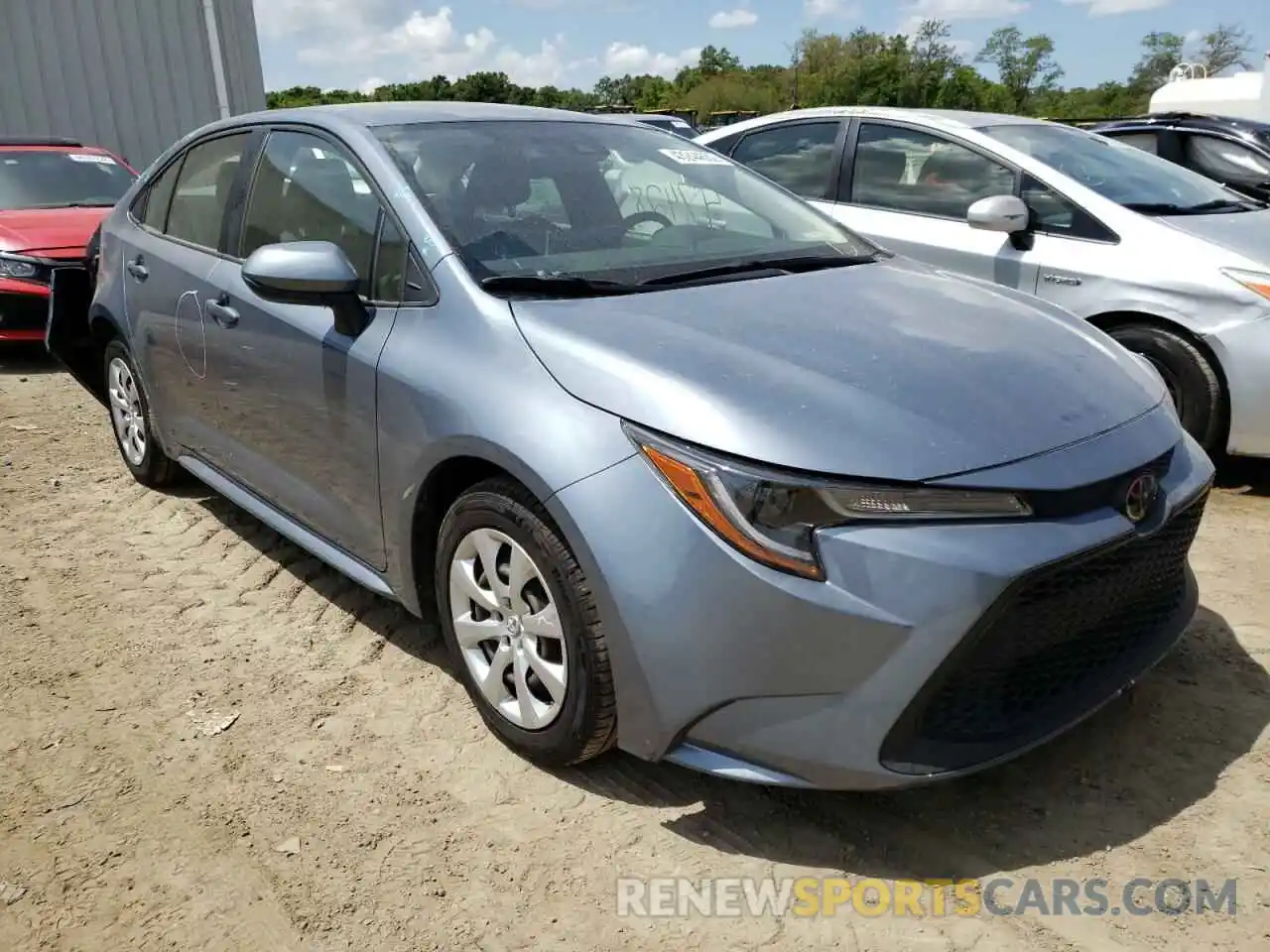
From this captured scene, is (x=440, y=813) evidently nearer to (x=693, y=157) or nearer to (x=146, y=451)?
(x=693, y=157)

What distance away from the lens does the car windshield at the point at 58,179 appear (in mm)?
8117

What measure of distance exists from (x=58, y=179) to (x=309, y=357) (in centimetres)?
678

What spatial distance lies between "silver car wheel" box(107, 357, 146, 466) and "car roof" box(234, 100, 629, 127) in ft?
4.63

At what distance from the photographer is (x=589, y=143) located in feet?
11.2

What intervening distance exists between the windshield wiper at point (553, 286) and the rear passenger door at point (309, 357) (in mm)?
321

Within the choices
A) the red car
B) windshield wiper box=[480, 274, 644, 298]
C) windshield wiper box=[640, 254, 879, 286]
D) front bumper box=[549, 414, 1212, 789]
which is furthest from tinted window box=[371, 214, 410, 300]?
the red car

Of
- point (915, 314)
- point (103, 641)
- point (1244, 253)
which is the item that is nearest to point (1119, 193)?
point (1244, 253)

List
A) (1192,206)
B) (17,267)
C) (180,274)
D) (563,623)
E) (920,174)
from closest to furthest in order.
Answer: (563,623) < (180,274) < (1192,206) < (920,174) < (17,267)

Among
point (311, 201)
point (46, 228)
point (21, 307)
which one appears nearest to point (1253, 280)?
point (311, 201)

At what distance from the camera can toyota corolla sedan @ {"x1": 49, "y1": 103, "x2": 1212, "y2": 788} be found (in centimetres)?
208

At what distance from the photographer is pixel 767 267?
3.04 m

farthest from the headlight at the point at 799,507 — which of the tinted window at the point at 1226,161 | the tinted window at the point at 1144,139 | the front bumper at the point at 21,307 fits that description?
the tinted window at the point at 1144,139

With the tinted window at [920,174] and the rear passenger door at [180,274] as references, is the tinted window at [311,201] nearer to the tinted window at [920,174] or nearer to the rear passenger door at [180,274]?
the rear passenger door at [180,274]

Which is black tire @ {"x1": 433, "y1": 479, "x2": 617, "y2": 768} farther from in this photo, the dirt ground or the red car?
the red car
